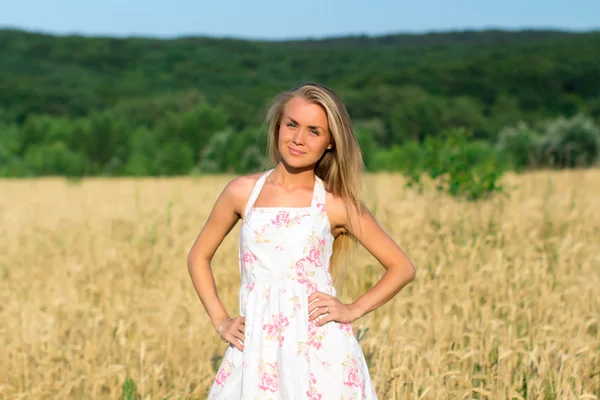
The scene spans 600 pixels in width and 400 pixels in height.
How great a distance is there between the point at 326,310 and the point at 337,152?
54 centimetres

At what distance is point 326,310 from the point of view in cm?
230

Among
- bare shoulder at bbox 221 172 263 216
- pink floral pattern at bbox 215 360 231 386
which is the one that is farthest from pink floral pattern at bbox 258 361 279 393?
bare shoulder at bbox 221 172 263 216

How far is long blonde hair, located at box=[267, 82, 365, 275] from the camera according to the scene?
242 centimetres

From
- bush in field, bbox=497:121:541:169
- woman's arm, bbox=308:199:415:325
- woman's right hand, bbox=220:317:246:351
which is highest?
bush in field, bbox=497:121:541:169

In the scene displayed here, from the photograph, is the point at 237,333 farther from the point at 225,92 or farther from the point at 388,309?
the point at 225,92

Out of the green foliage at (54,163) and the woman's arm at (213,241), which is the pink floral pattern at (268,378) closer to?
the woman's arm at (213,241)

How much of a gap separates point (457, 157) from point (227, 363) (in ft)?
19.8

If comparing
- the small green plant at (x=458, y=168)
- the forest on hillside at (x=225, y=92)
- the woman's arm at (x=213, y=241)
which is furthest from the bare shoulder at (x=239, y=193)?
the forest on hillside at (x=225, y=92)

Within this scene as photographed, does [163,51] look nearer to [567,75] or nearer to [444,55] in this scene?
[444,55]

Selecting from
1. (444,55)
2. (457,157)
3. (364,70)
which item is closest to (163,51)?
(364,70)

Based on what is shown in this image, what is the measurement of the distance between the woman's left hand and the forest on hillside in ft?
112

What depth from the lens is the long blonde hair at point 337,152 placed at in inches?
A: 95.1

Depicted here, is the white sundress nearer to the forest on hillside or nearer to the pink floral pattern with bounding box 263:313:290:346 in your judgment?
the pink floral pattern with bounding box 263:313:290:346

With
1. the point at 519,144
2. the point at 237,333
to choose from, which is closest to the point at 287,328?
the point at 237,333
